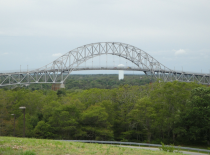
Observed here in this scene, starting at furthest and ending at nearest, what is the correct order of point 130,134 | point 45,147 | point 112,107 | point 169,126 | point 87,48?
point 87,48 < point 112,107 < point 130,134 < point 169,126 < point 45,147

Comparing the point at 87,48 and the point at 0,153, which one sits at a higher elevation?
the point at 87,48

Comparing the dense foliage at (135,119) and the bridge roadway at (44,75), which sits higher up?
the bridge roadway at (44,75)

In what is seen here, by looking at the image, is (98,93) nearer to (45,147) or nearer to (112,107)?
(112,107)

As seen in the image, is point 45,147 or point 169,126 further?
point 169,126

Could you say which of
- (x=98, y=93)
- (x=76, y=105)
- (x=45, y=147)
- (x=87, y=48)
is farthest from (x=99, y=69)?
(x=45, y=147)

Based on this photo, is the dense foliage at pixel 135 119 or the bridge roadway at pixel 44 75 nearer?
the dense foliage at pixel 135 119

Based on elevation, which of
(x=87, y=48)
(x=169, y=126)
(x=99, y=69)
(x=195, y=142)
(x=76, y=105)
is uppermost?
(x=87, y=48)

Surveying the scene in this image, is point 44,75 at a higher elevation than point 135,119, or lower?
higher

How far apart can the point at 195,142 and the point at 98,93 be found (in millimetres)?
19995

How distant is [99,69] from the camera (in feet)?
275

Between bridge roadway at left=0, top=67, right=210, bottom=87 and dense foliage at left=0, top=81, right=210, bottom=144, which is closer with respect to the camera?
dense foliage at left=0, top=81, right=210, bottom=144

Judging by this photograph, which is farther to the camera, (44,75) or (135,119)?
(44,75)

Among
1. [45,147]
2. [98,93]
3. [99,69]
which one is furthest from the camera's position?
[99,69]

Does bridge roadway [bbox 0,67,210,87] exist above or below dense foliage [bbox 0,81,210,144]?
above
